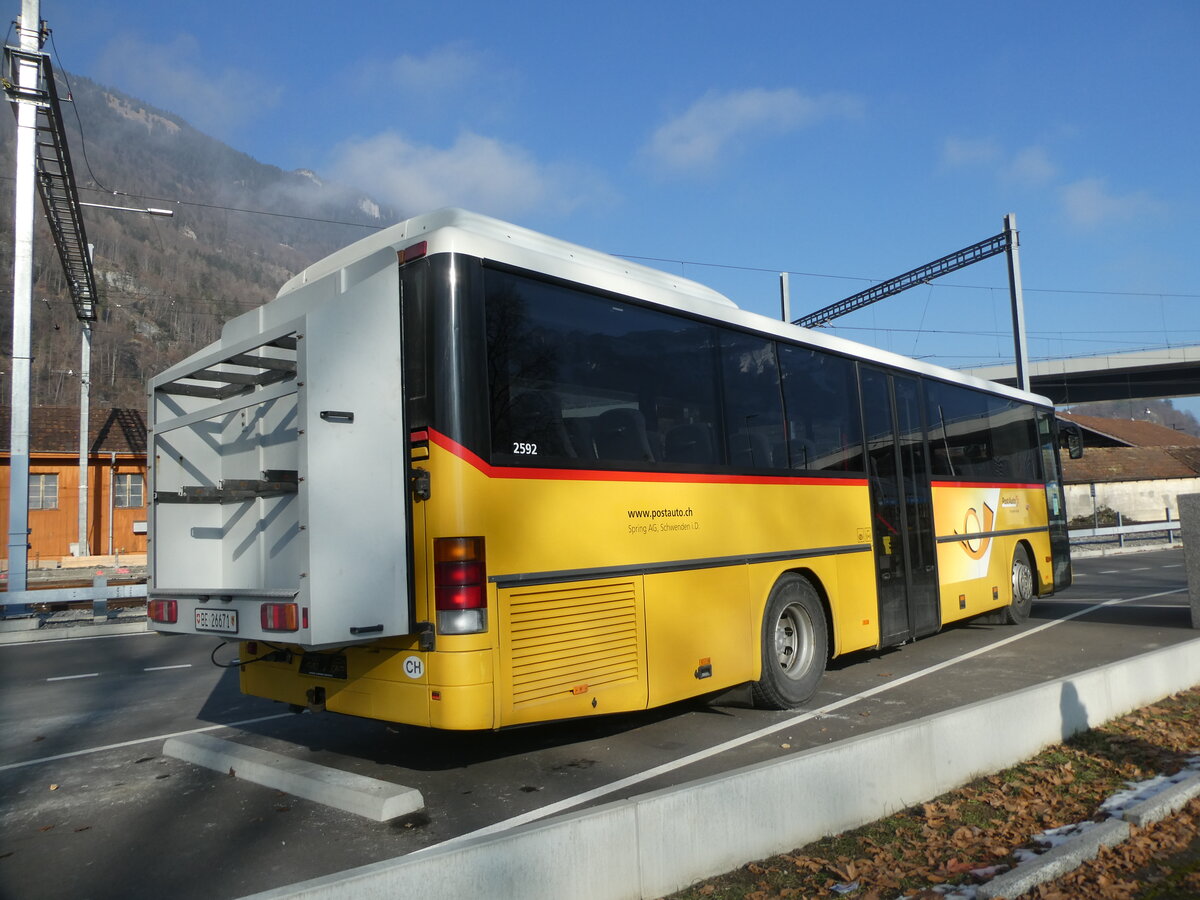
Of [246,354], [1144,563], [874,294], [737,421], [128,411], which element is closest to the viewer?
[246,354]

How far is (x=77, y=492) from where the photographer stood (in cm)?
3281

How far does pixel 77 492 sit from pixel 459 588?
33.3m

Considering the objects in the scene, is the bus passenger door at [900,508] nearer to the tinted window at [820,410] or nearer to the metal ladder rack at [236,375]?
the tinted window at [820,410]

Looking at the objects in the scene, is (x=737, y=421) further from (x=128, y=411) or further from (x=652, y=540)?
(x=128, y=411)

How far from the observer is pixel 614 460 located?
6.14 meters

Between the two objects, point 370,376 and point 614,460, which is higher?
point 370,376

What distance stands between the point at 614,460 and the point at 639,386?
70 centimetres

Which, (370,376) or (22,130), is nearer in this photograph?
(370,376)

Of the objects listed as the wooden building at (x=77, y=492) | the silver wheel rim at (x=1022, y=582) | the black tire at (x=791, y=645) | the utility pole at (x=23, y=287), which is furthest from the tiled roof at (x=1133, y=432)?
the utility pole at (x=23, y=287)

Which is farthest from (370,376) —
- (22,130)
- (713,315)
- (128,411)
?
(128,411)

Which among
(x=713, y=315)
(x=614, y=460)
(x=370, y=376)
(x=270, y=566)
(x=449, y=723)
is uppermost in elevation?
(x=713, y=315)

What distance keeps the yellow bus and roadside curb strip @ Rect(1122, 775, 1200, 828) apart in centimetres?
283

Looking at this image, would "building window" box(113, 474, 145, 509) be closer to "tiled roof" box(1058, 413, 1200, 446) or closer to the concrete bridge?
the concrete bridge

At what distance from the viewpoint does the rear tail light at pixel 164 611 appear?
6176 millimetres
